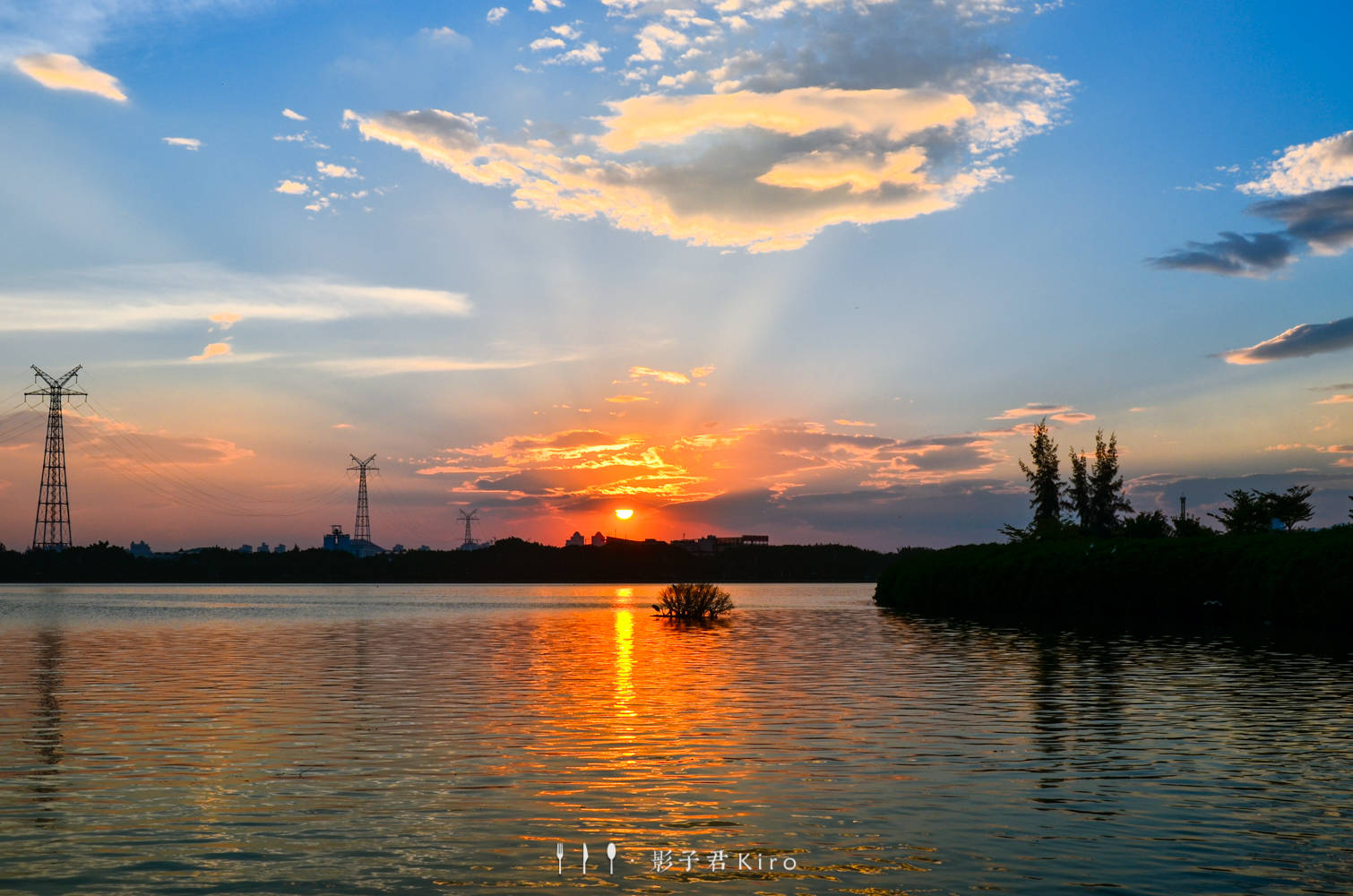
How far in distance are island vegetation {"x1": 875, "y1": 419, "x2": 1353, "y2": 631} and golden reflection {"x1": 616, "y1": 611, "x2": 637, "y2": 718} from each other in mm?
27238

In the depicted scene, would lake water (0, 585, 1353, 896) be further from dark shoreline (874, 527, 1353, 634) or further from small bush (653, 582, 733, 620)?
small bush (653, 582, 733, 620)

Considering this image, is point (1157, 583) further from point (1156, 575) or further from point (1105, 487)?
Result: point (1105, 487)

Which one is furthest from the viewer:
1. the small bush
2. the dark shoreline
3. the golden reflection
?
the small bush

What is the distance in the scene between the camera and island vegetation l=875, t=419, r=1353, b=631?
59.9m

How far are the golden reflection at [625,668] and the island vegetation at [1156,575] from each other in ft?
89.4

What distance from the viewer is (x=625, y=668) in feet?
150

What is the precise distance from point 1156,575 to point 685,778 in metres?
61.3

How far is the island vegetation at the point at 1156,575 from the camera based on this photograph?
59.9 m

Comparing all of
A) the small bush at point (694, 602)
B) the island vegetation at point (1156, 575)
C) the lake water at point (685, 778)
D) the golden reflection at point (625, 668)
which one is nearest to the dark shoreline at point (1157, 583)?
the island vegetation at point (1156, 575)

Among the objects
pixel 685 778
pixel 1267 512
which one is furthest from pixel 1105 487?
pixel 685 778

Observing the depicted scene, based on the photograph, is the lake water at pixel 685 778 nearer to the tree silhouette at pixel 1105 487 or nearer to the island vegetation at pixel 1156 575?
the island vegetation at pixel 1156 575

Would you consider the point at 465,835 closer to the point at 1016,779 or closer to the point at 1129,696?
the point at 1016,779

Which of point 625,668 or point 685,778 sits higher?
point 685,778

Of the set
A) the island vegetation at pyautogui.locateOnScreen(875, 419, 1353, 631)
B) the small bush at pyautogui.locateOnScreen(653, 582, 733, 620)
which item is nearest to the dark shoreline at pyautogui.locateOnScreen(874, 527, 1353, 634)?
the island vegetation at pyautogui.locateOnScreen(875, 419, 1353, 631)
